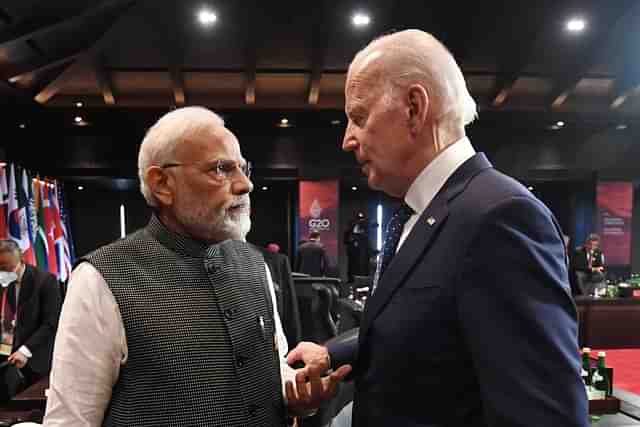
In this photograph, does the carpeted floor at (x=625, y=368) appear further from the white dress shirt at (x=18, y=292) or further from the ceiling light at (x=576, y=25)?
the ceiling light at (x=576, y=25)

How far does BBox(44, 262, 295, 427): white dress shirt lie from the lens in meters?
1.21

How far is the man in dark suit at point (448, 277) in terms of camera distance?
858 millimetres

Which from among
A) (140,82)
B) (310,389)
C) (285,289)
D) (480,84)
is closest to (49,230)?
(140,82)

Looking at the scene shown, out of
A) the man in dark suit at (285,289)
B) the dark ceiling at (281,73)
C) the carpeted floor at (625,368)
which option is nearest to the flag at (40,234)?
the dark ceiling at (281,73)

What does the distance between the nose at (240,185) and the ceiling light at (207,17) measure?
301 inches

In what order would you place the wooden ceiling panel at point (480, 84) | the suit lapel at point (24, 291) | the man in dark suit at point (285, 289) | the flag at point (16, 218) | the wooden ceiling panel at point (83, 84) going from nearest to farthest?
the man in dark suit at point (285, 289), the suit lapel at point (24, 291), the flag at point (16, 218), the wooden ceiling panel at point (83, 84), the wooden ceiling panel at point (480, 84)

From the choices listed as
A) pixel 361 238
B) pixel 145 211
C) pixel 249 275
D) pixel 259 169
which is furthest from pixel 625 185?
pixel 249 275

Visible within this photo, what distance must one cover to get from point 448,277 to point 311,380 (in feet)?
1.96

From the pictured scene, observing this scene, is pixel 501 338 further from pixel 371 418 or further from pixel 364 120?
pixel 364 120

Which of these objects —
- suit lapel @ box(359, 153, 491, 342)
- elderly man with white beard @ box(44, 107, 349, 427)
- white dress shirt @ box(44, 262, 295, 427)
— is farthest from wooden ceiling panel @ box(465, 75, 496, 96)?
white dress shirt @ box(44, 262, 295, 427)

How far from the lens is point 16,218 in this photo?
7.54 metres

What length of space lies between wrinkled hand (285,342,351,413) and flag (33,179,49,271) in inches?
321

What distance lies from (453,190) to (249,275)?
71cm

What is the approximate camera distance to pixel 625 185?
11625 millimetres
